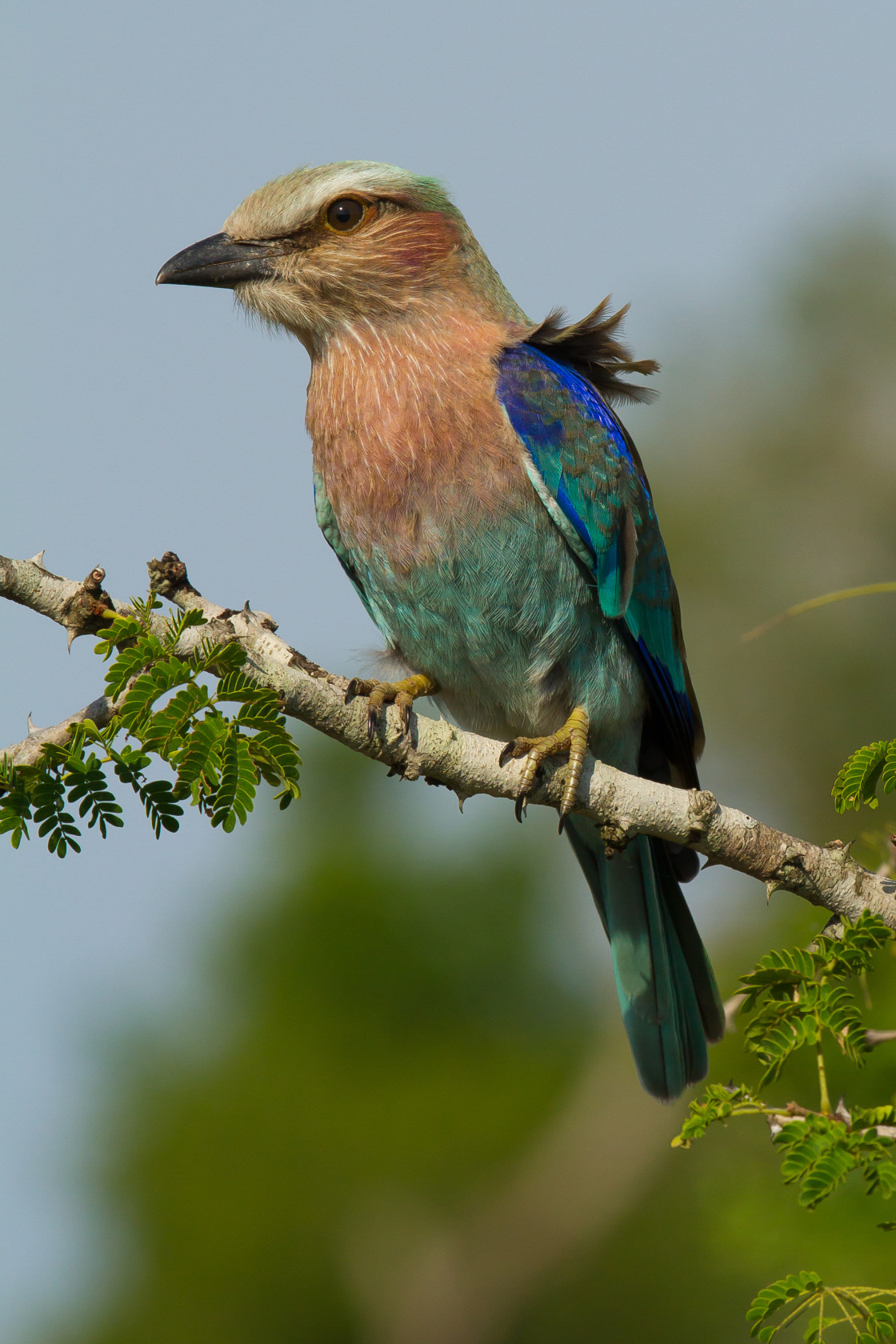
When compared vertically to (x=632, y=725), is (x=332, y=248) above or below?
above

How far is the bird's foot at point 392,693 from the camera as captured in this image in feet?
11.3

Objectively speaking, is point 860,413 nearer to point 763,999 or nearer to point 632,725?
point 632,725

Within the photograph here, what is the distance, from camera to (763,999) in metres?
3.16

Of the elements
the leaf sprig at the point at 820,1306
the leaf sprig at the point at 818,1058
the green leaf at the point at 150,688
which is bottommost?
the leaf sprig at the point at 820,1306

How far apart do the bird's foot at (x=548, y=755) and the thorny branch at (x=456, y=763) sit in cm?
3

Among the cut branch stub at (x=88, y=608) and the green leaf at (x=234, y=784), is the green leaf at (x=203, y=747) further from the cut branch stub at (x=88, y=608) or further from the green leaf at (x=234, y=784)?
the cut branch stub at (x=88, y=608)

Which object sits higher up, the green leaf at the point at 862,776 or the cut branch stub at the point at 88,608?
the cut branch stub at the point at 88,608

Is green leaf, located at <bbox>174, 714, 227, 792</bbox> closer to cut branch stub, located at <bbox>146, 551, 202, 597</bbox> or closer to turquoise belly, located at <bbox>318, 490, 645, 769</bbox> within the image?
cut branch stub, located at <bbox>146, 551, 202, 597</bbox>

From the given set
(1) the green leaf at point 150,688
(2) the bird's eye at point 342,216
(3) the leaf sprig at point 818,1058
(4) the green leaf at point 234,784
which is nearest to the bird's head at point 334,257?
(2) the bird's eye at point 342,216

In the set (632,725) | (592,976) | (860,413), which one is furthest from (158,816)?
(860,413)

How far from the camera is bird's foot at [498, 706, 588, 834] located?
12.4 feet

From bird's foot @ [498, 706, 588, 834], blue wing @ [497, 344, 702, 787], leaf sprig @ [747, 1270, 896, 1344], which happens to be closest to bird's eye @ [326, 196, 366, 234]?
blue wing @ [497, 344, 702, 787]

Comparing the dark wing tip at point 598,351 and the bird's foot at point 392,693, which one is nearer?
the bird's foot at point 392,693

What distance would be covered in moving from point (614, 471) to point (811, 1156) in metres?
2.62
